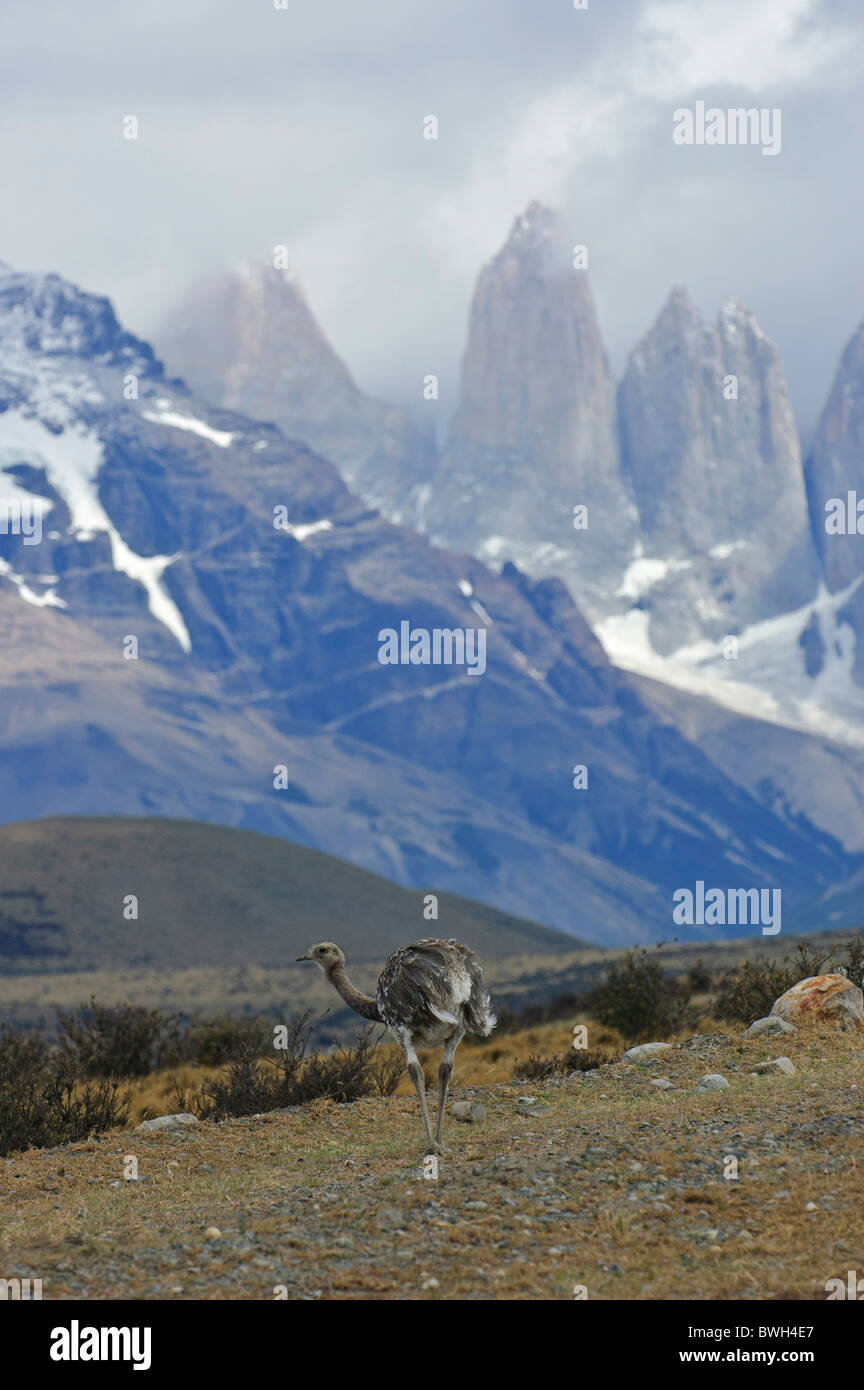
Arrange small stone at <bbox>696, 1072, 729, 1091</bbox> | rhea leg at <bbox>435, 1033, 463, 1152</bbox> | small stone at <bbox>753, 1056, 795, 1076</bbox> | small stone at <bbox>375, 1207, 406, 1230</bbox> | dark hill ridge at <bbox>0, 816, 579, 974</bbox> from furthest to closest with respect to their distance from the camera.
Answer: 1. dark hill ridge at <bbox>0, 816, 579, 974</bbox>
2. small stone at <bbox>753, 1056, 795, 1076</bbox>
3. small stone at <bbox>696, 1072, 729, 1091</bbox>
4. rhea leg at <bbox>435, 1033, 463, 1152</bbox>
5. small stone at <bbox>375, 1207, 406, 1230</bbox>

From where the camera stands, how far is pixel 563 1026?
2848 cm

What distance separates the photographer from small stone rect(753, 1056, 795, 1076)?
17.4 metres

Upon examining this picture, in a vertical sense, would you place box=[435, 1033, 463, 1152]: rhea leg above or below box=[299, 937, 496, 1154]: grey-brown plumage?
below

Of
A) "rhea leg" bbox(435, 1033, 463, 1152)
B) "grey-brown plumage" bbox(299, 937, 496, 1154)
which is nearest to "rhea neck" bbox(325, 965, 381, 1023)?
"grey-brown plumage" bbox(299, 937, 496, 1154)

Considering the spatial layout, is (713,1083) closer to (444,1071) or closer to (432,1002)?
(444,1071)

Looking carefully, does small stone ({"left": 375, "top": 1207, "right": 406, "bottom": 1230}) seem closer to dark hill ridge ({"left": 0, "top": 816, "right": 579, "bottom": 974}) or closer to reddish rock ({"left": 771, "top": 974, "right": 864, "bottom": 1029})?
reddish rock ({"left": 771, "top": 974, "right": 864, "bottom": 1029})

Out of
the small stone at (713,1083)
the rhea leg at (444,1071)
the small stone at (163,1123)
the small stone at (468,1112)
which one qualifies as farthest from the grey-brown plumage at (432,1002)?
the small stone at (163,1123)

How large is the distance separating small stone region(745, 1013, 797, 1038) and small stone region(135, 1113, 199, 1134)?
6.75 meters

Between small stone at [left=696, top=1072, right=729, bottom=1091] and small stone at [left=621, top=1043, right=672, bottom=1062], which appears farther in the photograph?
small stone at [left=621, top=1043, right=672, bottom=1062]

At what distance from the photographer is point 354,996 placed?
15.6 m

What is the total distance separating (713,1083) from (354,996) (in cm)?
405

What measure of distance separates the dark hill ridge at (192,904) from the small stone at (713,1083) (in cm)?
11501

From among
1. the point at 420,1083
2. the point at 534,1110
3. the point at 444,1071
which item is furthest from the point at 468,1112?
the point at 420,1083

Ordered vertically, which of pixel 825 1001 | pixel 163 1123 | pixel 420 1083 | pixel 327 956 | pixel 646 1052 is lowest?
pixel 163 1123
